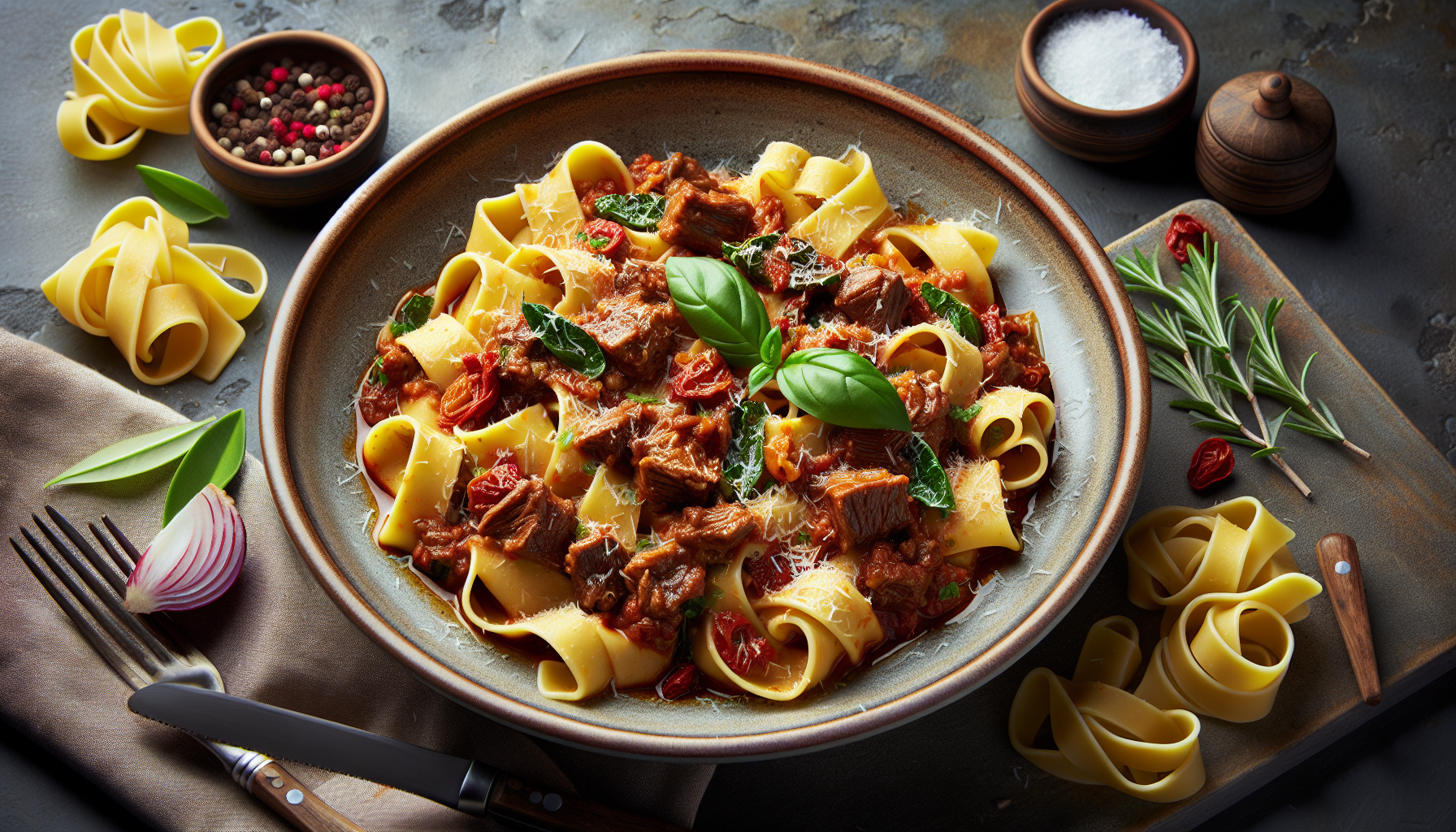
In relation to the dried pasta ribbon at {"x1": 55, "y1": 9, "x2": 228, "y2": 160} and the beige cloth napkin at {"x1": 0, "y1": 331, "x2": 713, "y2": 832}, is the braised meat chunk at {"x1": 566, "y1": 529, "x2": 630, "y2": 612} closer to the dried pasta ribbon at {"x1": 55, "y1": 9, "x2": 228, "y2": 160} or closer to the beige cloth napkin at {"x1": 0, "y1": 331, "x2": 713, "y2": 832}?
the beige cloth napkin at {"x1": 0, "y1": 331, "x2": 713, "y2": 832}

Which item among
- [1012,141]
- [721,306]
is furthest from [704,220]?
[1012,141]

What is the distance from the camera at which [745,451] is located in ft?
18.2

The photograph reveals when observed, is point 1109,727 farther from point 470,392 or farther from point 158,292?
point 158,292

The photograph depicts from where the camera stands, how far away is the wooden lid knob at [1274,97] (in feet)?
21.7

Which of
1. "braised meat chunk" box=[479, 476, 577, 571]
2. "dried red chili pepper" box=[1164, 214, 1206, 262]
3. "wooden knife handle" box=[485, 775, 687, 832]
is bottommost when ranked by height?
"wooden knife handle" box=[485, 775, 687, 832]

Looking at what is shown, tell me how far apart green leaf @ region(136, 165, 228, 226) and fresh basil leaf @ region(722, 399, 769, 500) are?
13.6ft

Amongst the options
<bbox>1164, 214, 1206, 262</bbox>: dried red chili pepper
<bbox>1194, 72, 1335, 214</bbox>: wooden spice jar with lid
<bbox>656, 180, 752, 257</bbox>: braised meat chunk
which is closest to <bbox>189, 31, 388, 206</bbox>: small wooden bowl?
<bbox>656, 180, 752, 257</bbox>: braised meat chunk

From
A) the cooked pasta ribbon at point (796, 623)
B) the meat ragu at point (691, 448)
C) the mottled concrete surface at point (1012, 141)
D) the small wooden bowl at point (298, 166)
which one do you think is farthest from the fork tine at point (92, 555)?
the cooked pasta ribbon at point (796, 623)

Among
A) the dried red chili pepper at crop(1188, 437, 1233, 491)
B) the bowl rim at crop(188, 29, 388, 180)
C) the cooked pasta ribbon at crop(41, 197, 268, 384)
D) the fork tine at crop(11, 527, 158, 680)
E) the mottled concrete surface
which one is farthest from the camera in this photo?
the bowl rim at crop(188, 29, 388, 180)

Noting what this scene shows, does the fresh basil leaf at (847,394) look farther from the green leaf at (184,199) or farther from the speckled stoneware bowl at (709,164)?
the green leaf at (184,199)

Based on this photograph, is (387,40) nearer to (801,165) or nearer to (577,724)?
(801,165)

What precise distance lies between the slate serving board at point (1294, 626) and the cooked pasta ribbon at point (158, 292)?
436 cm

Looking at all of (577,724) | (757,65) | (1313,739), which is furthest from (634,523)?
(1313,739)

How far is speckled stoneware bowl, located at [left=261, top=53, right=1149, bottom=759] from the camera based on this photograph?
16.1ft
